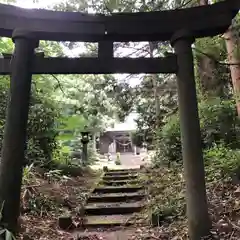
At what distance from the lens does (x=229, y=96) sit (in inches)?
365

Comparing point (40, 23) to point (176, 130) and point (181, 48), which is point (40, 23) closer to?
point (181, 48)

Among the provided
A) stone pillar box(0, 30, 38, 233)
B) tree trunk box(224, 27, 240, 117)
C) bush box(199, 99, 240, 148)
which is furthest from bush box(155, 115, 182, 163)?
stone pillar box(0, 30, 38, 233)

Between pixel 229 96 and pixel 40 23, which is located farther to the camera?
pixel 229 96

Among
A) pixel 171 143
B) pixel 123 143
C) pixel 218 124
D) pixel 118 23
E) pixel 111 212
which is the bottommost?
pixel 111 212

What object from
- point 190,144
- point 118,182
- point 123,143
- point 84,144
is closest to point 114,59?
point 190,144

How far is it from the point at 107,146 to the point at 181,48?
2488 centimetres

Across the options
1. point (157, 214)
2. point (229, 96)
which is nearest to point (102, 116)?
point (229, 96)

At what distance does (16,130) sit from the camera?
391cm

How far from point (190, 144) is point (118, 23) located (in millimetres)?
1974

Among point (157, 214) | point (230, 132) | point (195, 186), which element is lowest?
point (157, 214)

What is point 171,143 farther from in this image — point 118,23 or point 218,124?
point 118,23

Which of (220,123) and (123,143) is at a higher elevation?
(123,143)

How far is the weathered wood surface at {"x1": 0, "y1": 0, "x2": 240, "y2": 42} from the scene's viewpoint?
161 inches

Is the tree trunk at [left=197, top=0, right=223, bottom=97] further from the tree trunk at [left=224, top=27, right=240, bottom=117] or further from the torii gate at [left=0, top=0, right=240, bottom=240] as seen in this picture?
the torii gate at [left=0, top=0, right=240, bottom=240]
